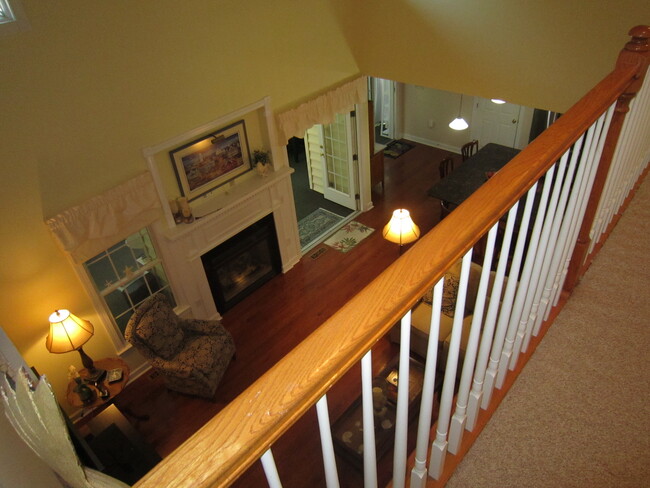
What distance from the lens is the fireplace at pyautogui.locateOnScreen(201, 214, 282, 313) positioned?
6.19 meters

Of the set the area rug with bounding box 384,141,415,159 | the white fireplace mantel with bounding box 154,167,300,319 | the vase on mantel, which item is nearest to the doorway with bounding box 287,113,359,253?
the white fireplace mantel with bounding box 154,167,300,319

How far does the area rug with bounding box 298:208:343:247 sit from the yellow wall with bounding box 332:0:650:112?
8.51 feet

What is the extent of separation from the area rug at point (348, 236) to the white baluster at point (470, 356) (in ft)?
20.1

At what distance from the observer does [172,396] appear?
559 centimetres

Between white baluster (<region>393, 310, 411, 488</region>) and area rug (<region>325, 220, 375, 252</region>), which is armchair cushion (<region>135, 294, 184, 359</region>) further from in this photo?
white baluster (<region>393, 310, 411, 488</region>)

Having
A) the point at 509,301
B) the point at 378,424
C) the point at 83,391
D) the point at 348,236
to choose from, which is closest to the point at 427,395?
the point at 509,301

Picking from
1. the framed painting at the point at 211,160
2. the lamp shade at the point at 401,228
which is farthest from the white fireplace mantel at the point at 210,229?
the lamp shade at the point at 401,228

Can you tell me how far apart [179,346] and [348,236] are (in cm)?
344

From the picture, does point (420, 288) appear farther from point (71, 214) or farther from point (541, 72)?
point (541, 72)

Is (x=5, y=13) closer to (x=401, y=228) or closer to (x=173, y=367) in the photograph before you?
Result: (x=173, y=367)

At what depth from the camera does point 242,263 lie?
664cm

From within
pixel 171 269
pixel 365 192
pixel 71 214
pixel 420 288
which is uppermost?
pixel 420 288

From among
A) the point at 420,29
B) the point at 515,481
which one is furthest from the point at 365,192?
the point at 515,481

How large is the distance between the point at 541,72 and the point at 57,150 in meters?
4.95
